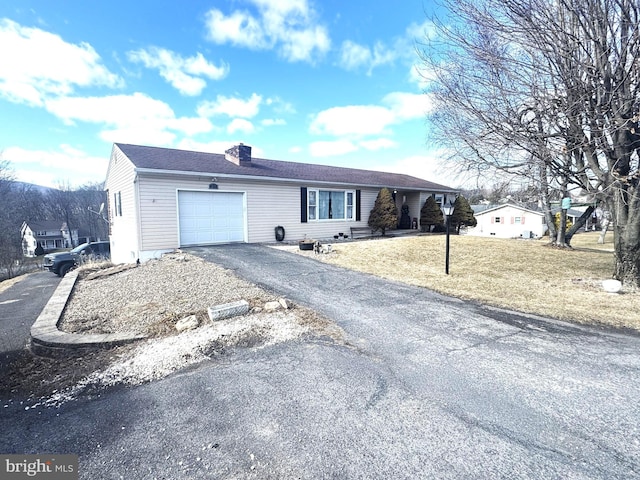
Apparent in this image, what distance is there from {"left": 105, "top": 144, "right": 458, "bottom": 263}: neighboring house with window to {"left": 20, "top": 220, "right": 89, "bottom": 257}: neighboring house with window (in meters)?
53.9

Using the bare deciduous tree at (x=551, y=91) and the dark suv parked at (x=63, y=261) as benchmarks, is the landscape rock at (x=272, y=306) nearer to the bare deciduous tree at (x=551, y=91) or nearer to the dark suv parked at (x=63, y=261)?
the bare deciduous tree at (x=551, y=91)

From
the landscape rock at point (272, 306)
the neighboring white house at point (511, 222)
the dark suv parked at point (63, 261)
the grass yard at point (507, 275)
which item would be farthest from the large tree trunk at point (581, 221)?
the dark suv parked at point (63, 261)

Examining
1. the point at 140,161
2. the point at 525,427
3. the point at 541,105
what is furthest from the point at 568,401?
the point at 140,161

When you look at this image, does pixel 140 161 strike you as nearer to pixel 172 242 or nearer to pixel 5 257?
pixel 172 242

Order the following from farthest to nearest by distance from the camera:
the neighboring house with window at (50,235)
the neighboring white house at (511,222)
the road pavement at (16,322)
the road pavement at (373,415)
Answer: the neighboring house with window at (50,235), the neighboring white house at (511,222), the road pavement at (16,322), the road pavement at (373,415)

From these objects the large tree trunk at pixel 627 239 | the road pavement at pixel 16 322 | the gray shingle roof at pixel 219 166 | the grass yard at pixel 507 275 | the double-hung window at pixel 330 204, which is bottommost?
the road pavement at pixel 16 322

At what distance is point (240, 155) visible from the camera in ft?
43.5

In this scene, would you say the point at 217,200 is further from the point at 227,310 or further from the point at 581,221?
the point at 581,221

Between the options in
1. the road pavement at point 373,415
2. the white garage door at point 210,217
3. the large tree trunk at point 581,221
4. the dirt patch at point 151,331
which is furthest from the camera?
the large tree trunk at point 581,221

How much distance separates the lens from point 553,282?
7238mm

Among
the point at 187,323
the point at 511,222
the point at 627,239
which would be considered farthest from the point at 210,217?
the point at 511,222

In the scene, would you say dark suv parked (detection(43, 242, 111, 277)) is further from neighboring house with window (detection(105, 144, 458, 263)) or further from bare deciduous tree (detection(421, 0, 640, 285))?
bare deciduous tree (detection(421, 0, 640, 285))

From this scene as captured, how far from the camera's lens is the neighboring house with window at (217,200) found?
995cm

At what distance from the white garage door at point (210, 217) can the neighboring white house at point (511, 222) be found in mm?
33565
